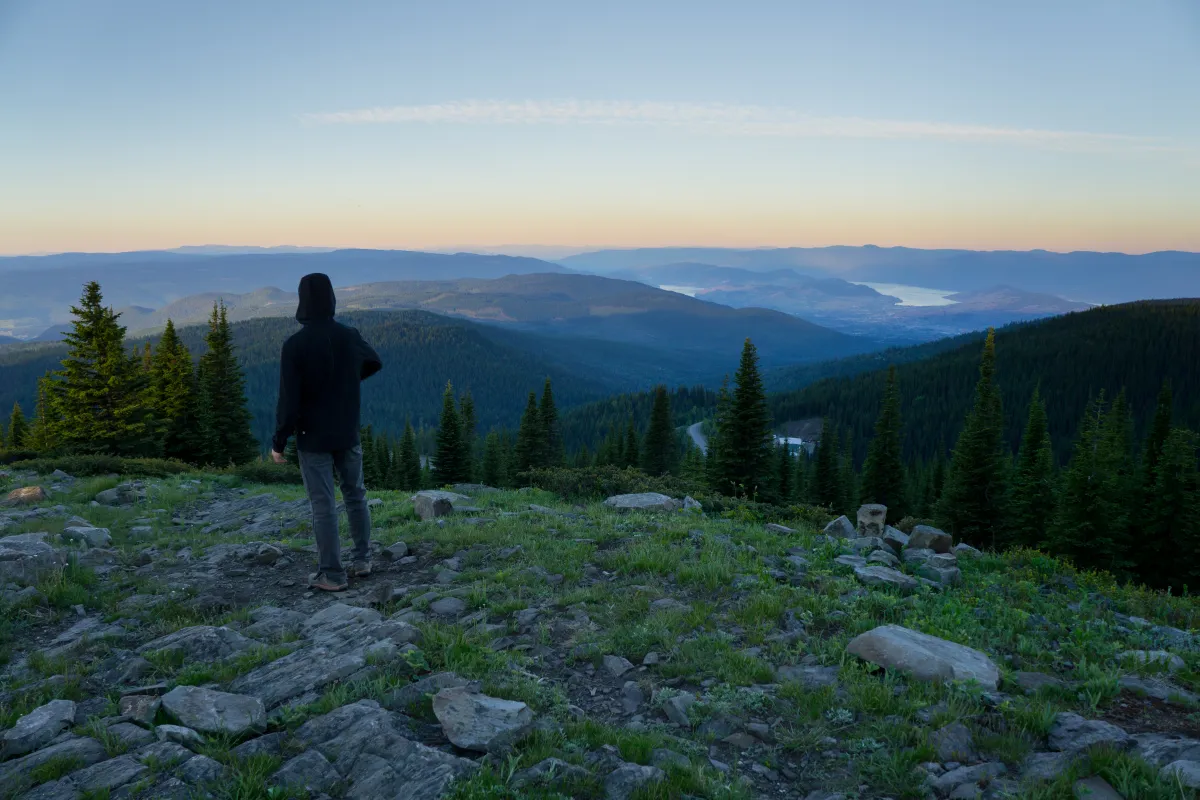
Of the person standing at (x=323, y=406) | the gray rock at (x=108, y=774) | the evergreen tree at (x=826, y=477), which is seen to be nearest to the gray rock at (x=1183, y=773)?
the gray rock at (x=108, y=774)

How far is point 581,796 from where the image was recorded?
4.07 m

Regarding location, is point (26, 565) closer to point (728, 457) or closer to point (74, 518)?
point (74, 518)

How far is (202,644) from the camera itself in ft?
20.9

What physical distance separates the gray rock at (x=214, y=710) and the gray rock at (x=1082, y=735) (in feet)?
19.0

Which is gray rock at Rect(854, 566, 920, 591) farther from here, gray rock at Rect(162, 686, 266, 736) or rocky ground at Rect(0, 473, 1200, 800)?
gray rock at Rect(162, 686, 266, 736)

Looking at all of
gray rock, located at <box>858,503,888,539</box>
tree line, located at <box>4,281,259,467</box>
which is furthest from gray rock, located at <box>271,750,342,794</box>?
tree line, located at <box>4,281,259,467</box>

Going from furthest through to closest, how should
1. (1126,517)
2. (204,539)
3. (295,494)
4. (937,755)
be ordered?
(1126,517)
(295,494)
(204,539)
(937,755)

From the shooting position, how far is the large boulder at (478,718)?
178 inches

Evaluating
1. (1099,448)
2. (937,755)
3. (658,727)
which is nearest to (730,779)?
(658,727)

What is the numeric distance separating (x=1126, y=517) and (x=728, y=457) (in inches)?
833

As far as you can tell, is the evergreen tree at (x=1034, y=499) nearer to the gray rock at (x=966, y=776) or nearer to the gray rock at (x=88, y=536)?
the gray rock at (x=966, y=776)

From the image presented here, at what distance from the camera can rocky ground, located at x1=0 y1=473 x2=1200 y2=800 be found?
13.9 feet

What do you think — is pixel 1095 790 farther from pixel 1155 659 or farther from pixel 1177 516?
pixel 1177 516

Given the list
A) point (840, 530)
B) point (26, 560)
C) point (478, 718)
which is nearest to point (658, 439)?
point (840, 530)
